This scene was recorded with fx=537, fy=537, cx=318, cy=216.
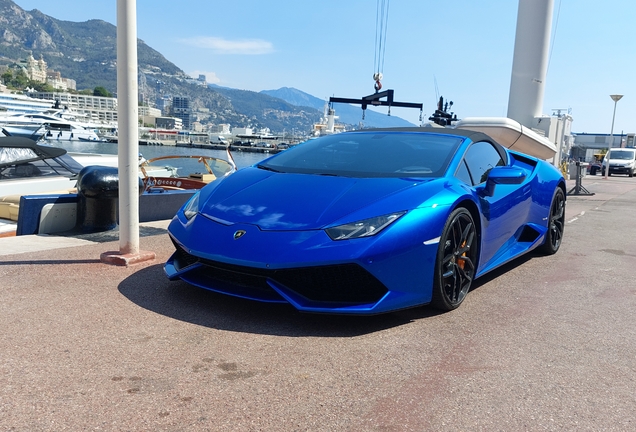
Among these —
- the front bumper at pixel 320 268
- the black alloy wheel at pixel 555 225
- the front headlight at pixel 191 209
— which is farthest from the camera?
the black alloy wheel at pixel 555 225

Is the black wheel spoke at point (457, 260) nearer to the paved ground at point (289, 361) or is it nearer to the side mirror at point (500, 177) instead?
the paved ground at point (289, 361)

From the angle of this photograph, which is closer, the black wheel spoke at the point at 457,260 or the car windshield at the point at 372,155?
the black wheel spoke at the point at 457,260

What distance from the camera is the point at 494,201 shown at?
3924mm

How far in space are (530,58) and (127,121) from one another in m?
15.6

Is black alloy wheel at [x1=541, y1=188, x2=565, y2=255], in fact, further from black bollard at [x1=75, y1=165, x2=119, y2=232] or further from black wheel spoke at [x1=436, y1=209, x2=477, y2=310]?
black bollard at [x1=75, y1=165, x2=119, y2=232]

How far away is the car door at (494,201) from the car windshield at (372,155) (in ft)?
0.64

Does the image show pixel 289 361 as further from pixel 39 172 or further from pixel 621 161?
pixel 621 161

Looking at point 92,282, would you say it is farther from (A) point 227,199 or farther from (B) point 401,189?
(B) point 401,189

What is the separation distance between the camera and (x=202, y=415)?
6.41 ft

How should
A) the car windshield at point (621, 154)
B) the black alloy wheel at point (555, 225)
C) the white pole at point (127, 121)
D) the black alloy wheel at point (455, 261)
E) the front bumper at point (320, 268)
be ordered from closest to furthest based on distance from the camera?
the front bumper at point (320, 268) → the black alloy wheel at point (455, 261) → the white pole at point (127, 121) → the black alloy wheel at point (555, 225) → the car windshield at point (621, 154)

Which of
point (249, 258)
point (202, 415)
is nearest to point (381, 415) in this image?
point (202, 415)

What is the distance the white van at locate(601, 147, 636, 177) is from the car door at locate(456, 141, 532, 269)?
100 ft

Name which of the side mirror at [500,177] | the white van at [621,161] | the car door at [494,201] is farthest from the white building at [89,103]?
the side mirror at [500,177]

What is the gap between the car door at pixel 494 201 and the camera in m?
3.78
